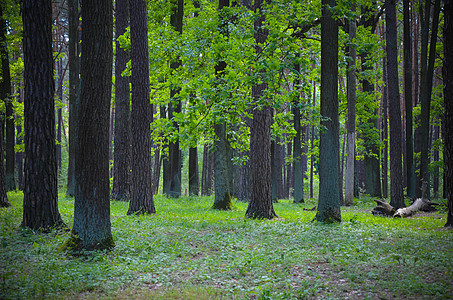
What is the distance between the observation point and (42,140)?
336 inches

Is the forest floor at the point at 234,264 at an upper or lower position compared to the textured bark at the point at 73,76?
lower

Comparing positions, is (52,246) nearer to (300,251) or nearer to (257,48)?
(300,251)

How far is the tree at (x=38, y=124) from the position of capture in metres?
8.45

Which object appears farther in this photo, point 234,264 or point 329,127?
point 329,127

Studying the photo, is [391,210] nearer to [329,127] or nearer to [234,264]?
[329,127]

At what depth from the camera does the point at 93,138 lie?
7445mm

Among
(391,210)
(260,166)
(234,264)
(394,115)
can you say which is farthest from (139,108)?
(391,210)

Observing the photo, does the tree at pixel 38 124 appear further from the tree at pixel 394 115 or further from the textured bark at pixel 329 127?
the tree at pixel 394 115

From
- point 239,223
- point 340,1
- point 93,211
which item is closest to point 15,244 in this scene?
point 93,211

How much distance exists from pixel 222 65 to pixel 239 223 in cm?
762

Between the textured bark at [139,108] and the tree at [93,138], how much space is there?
499 centimetres

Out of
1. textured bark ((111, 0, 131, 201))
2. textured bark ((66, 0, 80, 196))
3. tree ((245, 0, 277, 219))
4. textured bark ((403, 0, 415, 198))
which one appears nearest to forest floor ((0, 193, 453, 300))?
tree ((245, 0, 277, 219))

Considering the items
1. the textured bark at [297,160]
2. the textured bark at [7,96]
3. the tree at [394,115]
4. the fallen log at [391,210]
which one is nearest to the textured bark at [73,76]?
the textured bark at [7,96]

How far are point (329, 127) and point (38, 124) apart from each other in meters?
8.47
